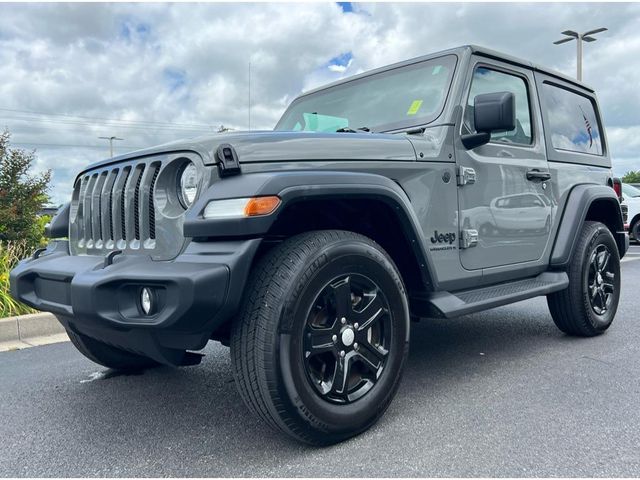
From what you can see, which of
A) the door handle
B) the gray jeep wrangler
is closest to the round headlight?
the gray jeep wrangler

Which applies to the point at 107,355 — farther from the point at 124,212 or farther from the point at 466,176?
the point at 466,176

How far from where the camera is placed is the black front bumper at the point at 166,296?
→ 6.62 feet

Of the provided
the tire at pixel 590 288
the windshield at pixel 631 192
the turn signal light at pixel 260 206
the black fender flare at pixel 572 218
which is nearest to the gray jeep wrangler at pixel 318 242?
the turn signal light at pixel 260 206

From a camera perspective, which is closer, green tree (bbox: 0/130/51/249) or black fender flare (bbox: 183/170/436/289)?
black fender flare (bbox: 183/170/436/289)

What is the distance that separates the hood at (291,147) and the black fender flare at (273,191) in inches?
4.4

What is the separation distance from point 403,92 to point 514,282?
1456mm

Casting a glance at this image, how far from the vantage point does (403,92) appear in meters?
3.45

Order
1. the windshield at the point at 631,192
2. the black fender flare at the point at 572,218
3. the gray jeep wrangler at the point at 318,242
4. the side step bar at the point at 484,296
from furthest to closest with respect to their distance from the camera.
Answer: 1. the windshield at the point at 631,192
2. the black fender flare at the point at 572,218
3. the side step bar at the point at 484,296
4. the gray jeep wrangler at the point at 318,242

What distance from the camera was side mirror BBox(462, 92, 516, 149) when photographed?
9.49 ft

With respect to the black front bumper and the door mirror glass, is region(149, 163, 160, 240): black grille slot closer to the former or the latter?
the black front bumper

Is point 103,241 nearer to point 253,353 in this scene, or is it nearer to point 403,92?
point 253,353

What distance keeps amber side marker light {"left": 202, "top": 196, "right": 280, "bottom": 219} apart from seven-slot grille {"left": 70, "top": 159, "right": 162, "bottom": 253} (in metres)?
0.37

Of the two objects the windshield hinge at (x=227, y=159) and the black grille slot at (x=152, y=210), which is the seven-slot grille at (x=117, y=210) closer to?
the black grille slot at (x=152, y=210)

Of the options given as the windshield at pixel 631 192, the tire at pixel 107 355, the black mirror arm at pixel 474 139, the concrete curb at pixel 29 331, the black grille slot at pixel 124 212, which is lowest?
the concrete curb at pixel 29 331
